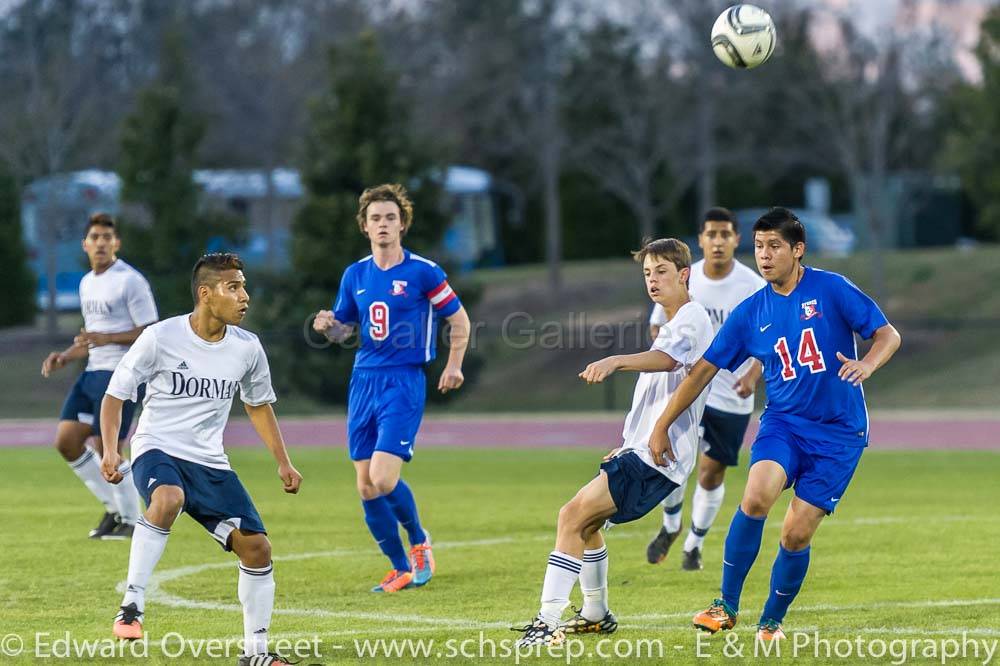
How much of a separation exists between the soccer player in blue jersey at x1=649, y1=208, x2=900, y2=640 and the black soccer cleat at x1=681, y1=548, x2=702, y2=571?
247 cm

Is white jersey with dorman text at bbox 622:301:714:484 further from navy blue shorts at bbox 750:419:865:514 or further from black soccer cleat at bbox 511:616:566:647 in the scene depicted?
black soccer cleat at bbox 511:616:566:647

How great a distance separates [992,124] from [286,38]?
15772 millimetres

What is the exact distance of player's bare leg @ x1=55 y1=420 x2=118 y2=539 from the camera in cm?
1108

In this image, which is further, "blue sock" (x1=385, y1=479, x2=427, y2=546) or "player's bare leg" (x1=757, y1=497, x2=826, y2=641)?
"blue sock" (x1=385, y1=479, x2=427, y2=546)

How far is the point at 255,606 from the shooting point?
6527 millimetres

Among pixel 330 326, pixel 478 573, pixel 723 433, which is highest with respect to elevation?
pixel 330 326

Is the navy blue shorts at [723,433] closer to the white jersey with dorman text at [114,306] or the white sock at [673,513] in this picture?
the white sock at [673,513]

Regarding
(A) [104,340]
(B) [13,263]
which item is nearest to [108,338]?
(A) [104,340]

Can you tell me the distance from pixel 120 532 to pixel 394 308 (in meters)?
3.09

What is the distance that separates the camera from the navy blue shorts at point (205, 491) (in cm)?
671

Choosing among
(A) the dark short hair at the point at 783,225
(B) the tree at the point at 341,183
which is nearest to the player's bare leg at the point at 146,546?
(A) the dark short hair at the point at 783,225

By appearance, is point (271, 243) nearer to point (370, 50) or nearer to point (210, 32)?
point (210, 32)

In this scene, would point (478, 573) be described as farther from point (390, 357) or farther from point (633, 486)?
point (633, 486)

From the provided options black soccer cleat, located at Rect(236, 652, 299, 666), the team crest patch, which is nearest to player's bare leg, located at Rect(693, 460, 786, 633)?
the team crest patch
